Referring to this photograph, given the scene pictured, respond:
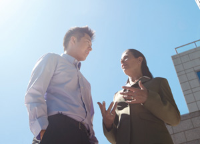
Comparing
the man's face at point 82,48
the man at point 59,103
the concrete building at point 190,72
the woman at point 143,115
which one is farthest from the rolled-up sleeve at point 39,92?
the concrete building at point 190,72

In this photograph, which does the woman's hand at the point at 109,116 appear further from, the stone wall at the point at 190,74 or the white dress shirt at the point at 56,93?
the stone wall at the point at 190,74

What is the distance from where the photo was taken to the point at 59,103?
2.14 m

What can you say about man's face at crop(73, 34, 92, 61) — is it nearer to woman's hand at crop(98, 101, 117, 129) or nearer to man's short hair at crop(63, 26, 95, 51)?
man's short hair at crop(63, 26, 95, 51)

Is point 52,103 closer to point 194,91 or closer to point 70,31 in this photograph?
point 70,31

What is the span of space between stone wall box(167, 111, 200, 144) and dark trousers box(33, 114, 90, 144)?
4.15 metres

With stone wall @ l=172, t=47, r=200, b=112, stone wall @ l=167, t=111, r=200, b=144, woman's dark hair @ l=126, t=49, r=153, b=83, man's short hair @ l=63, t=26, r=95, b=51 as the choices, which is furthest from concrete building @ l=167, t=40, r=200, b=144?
man's short hair @ l=63, t=26, r=95, b=51

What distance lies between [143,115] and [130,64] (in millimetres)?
925

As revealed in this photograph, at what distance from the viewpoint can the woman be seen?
7.74 feet

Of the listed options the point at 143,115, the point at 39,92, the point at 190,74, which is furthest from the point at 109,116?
the point at 190,74

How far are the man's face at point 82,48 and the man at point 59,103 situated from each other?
0.43ft

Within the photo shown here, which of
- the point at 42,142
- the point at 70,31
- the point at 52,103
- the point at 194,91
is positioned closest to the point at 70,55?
the point at 70,31

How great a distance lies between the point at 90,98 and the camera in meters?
2.69

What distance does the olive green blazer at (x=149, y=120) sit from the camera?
2.34 m

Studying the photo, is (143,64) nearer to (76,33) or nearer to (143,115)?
(143,115)
